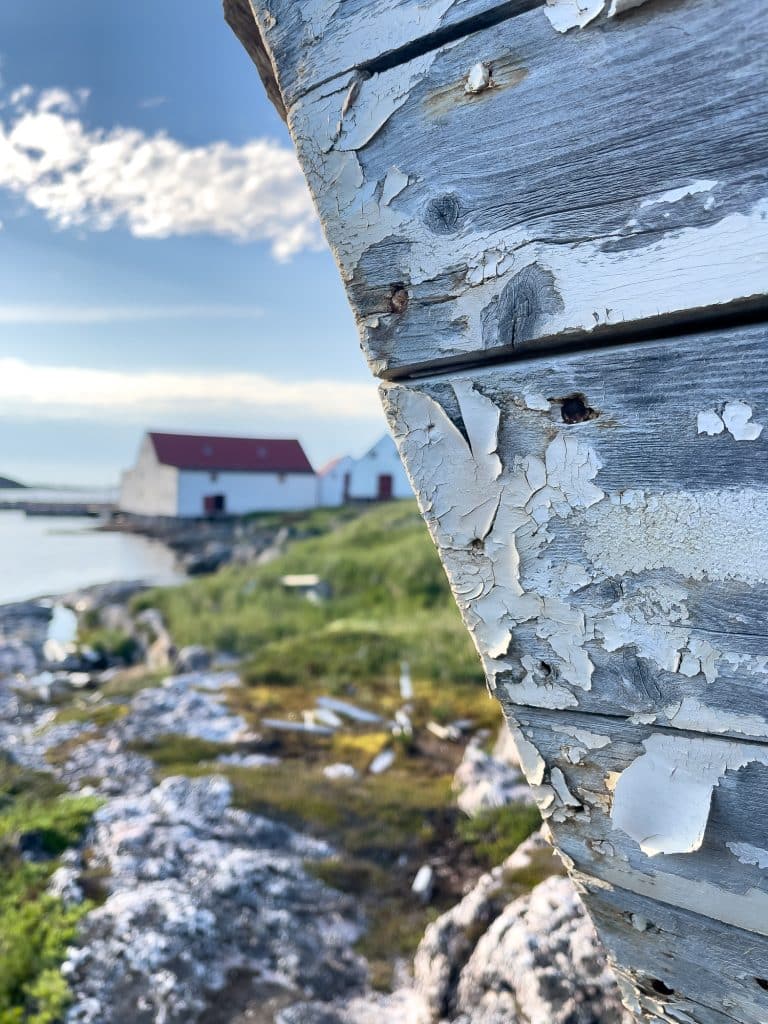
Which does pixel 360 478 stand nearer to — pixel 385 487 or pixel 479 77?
pixel 385 487

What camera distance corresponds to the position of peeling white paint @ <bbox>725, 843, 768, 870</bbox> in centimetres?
83

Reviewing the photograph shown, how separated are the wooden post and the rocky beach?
1.90m

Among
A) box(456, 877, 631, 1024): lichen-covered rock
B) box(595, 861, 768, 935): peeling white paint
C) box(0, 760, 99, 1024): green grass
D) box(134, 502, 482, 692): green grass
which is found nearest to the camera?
box(595, 861, 768, 935): peeling white paint

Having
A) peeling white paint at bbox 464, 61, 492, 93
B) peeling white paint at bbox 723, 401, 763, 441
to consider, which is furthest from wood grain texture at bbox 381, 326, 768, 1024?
peeling white paint at bbox 464, 61, 492, 93

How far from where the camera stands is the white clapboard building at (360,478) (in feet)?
76.0

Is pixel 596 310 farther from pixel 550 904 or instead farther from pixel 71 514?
pixel 71 514

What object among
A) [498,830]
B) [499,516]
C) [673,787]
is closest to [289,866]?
[498,830]

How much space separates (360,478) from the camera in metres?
23.4

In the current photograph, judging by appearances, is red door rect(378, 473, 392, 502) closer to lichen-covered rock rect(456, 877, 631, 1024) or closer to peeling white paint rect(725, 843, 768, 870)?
lichen-covered rock rect(456, 877, 631, 1024)

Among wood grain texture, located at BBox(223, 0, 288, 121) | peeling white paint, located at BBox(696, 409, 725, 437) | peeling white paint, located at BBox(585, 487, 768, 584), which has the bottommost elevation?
peeling white paint, located at BBox(585, 487, 768, 584)

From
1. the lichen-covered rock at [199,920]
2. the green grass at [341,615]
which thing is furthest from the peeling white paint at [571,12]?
the green grass at [341,615]

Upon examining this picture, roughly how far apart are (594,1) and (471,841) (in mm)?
4105

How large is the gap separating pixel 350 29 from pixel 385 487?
22.8 meters

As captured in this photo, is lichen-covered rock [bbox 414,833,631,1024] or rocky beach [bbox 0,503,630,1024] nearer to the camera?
lichen-covered rock [bbox 414,833,631,1024]
